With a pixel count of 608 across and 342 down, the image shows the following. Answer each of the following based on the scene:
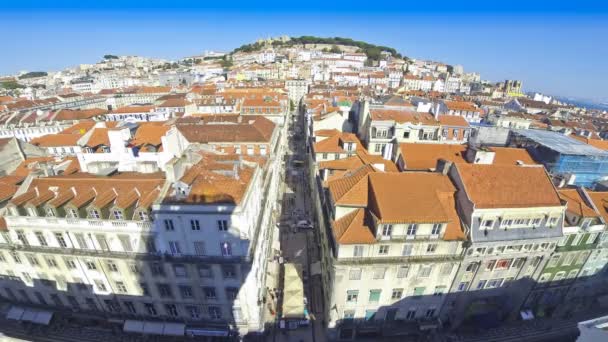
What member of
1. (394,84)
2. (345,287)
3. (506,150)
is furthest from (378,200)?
(394,84)

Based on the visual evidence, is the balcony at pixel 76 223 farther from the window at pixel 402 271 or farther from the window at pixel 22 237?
the window at pixel 402 271

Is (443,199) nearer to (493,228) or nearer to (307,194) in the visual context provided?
(493,228)

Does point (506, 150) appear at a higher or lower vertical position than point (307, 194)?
higher

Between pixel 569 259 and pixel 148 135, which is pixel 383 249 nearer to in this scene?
pixel 569 259

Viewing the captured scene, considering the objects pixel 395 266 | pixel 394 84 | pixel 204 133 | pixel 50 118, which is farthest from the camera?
pixel 394 84

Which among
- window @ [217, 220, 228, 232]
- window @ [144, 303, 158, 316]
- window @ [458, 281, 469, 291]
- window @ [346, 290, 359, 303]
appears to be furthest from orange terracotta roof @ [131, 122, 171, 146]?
window @ [458, 281, 469, 291]

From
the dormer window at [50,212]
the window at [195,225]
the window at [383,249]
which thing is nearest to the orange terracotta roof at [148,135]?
the dormer window at [50,212]

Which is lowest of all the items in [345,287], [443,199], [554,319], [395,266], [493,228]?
[554,319]

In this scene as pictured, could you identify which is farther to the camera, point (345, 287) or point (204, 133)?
point (204, 133)
